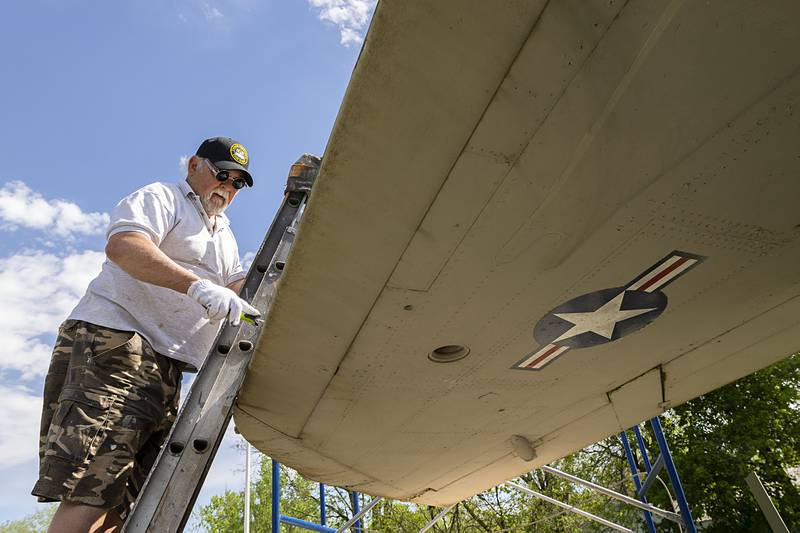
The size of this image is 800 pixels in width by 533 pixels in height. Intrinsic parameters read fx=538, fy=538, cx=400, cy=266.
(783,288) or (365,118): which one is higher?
(783,288)

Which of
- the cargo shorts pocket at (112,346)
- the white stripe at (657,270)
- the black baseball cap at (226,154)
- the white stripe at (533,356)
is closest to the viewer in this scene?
the white stripe at (657,270)

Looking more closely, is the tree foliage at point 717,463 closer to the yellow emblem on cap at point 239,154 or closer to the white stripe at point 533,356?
the white stripe at point 533,356

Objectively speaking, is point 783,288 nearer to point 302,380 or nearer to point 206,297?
point 302,380

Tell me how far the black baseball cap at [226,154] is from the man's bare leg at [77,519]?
1.66 metres

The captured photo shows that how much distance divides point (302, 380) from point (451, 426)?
3.91ft

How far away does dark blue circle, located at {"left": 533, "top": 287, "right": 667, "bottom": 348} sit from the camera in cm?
217

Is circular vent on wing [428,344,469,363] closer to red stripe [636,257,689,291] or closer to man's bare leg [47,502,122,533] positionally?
red stripe [636,257,689,291]

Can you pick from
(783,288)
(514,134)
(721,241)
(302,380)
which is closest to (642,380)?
(783,288)

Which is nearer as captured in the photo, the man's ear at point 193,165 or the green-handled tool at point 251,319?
the green-handled tool at point 251,319

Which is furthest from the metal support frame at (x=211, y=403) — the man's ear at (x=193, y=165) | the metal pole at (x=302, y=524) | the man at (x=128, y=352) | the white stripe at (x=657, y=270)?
the metal pole at (x=302, y=524)

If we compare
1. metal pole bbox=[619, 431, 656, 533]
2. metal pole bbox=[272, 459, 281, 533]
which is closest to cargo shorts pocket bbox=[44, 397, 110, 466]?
metal pole bbox=[272, 459, 281, 533]

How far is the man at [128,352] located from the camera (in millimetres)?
1917

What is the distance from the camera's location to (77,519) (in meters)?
1.87

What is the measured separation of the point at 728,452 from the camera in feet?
56.0
